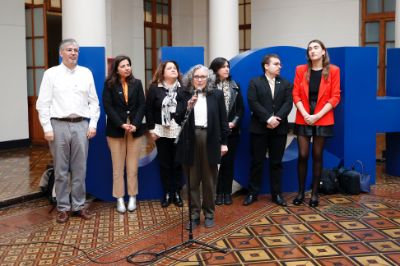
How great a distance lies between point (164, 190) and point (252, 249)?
1.72m

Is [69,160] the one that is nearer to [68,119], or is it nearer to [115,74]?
[68,119]

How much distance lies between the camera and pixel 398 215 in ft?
16.9

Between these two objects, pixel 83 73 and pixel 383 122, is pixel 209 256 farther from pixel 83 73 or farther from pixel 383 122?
pixel 383 122

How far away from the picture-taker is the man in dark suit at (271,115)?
5418 mm

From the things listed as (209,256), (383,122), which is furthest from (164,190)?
(383,122)

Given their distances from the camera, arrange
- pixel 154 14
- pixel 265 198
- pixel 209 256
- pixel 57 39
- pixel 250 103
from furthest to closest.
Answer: pixel 57 39, pixel 154 14, pixel 265 198, pixel 250 103, pixel 209 256

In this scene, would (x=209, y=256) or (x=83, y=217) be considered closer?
(x=209, y=256)

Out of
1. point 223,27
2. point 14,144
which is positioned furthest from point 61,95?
point 223,27

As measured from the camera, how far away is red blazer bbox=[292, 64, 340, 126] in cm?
539

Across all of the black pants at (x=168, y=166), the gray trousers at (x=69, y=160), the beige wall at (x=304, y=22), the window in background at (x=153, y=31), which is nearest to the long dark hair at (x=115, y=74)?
the gray trousers at (x=69, y=160)

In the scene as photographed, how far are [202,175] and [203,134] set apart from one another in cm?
40

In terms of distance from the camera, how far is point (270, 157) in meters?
5.64

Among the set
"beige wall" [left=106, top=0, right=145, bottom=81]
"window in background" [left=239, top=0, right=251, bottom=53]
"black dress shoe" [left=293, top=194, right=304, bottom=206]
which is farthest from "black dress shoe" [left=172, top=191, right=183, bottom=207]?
"window in background" [left=239, top=0, right=251, bottom=53]

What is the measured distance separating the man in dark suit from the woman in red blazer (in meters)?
0.16
